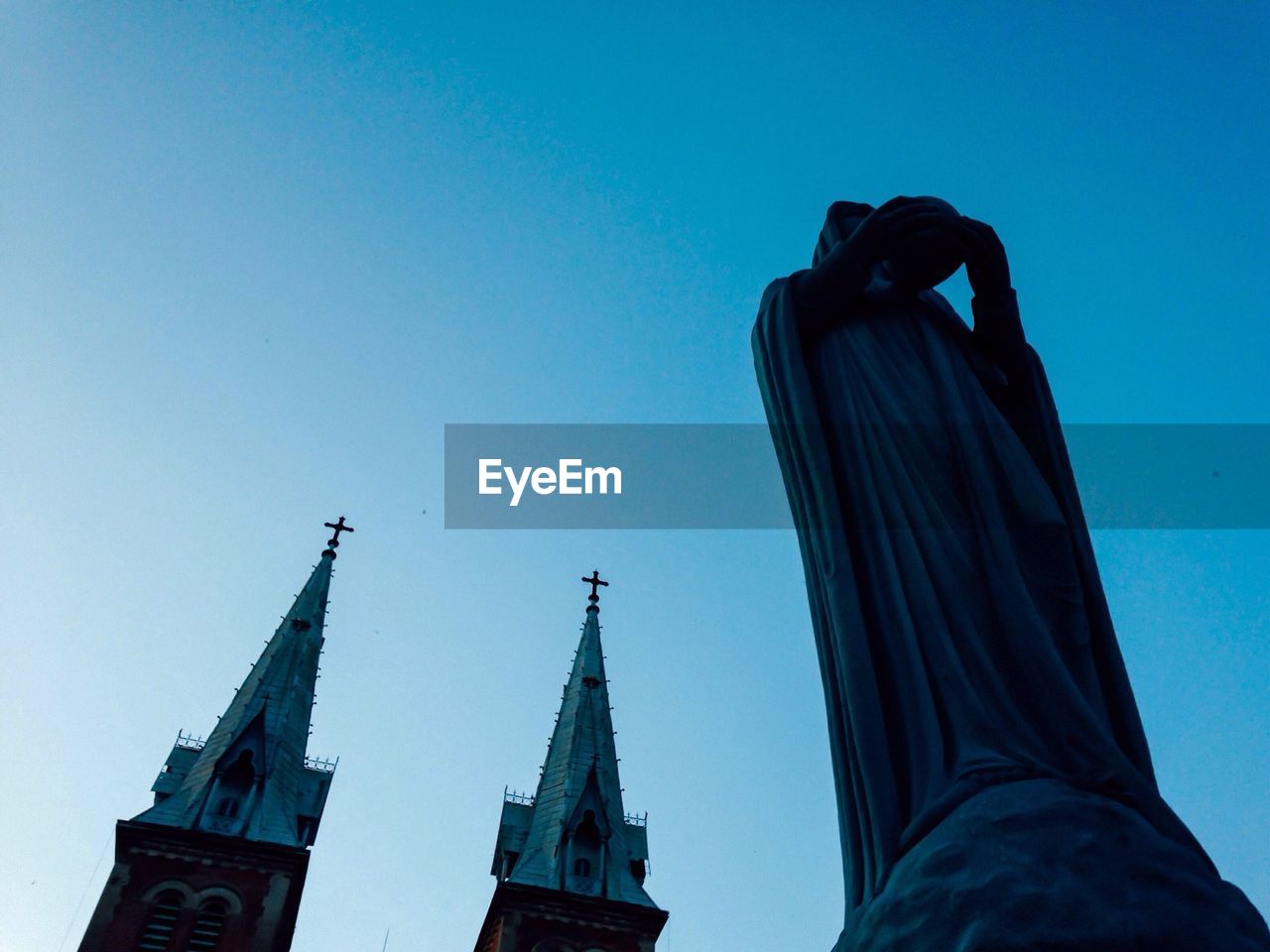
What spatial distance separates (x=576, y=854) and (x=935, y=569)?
1415 inches

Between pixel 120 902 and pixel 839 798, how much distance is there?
33470 millimetres

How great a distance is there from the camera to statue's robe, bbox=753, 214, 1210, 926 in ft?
15.1

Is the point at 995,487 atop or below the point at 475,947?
below

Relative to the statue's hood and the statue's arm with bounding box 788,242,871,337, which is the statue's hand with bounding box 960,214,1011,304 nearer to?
the statue's arm with bounding box 788,242,871,337

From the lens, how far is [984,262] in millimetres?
6172

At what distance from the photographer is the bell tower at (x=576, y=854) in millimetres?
36094

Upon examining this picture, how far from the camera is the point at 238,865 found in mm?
35438

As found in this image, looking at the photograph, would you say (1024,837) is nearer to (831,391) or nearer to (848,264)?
(831,391)

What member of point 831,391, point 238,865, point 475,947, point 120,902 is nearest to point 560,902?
point 475,947

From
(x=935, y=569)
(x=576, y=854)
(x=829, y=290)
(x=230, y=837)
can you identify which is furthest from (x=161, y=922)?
(x=935, y=569)

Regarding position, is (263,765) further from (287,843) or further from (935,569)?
(935,569)

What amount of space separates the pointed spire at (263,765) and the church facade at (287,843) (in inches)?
2.1

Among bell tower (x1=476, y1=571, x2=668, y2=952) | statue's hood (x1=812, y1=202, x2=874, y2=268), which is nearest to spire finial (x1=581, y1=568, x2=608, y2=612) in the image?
bell tower (x1=476, y1=571, x2=668, y2=952)

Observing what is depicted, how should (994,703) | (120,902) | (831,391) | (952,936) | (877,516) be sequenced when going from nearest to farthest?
(952,936)
(994,703)
(877,516)
(831,391)
(120,902)
